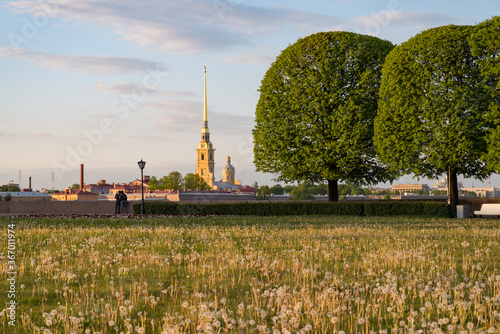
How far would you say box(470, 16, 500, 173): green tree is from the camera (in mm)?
34531

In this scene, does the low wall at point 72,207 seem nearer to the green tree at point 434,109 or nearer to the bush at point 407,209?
the bush at point 407,209

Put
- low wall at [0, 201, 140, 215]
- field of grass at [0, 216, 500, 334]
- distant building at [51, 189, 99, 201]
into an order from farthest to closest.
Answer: distant building at [51, 189, 99, 201] → low wall at [0, 201, 140, 215] → field of grass at [0, 216, 500, 334]

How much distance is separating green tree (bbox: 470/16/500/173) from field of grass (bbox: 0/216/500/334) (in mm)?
19657

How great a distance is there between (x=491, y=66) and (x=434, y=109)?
4.55 metres

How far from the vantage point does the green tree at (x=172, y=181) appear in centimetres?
17675

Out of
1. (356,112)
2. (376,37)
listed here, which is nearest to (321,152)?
(356,112)

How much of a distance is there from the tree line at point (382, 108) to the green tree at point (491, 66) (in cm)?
7

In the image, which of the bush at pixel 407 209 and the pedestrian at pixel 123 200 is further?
the pedestrian at pixel 123 200

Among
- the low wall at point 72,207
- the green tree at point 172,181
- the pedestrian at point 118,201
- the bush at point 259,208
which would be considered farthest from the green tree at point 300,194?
the pedestrian at point 118,201

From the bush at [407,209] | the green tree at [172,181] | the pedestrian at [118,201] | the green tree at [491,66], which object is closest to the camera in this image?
the green tree at [491,66]

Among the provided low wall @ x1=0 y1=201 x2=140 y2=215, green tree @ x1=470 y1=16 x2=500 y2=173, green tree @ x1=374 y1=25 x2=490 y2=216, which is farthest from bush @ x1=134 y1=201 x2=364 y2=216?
green tree @ x1=470 y1=16 x2=500 y2=173

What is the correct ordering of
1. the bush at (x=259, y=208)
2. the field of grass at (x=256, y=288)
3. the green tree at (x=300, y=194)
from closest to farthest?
the field of grass at (x=256, y=288) → the bush at (x=259, y=208) → the green tree at (x=300, y=194)

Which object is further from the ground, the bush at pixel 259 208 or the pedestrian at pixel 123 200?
the pedestrian at pixel 123 200

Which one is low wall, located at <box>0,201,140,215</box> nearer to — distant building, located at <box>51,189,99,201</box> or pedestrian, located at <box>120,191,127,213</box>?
pedestrian, located at <box>120,191,127,213</box>
